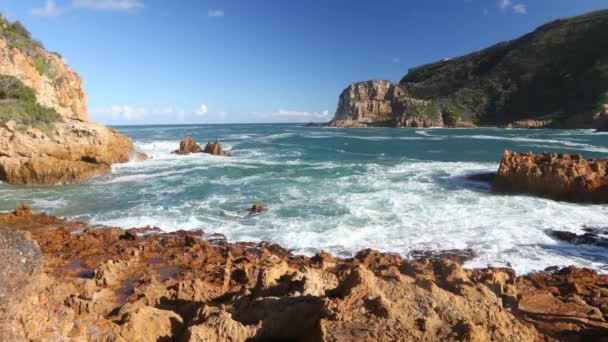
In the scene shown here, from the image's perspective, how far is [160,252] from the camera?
10039 mm

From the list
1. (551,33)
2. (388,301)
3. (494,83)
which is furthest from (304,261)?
(551,33)

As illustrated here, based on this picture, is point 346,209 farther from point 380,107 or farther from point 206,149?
point 380,107

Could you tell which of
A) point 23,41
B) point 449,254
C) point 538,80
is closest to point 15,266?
point 449,254

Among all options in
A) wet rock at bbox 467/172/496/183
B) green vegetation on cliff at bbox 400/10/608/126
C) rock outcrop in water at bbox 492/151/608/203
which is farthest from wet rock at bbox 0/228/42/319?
green vegetation on cliff at bbox 400/10/608/126

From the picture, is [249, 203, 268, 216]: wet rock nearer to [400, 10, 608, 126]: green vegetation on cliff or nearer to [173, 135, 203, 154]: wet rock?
[173, 135, 203, 154]: wet rock

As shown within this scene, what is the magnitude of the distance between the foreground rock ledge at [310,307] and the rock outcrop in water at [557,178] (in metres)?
9.29

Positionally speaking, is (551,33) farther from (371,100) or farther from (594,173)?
(594,173)

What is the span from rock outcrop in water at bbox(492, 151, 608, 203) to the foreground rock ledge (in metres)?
9.29

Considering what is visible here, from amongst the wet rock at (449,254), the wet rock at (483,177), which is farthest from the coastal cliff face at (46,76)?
the wet rock at (483,177)

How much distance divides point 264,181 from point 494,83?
11687cm

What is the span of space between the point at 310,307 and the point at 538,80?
12703 centimetres

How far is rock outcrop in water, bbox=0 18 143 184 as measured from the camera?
2159 centimetres

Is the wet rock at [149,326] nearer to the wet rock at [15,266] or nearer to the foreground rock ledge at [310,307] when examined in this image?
the foreground rock ledge at [310,307]

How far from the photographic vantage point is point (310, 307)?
4102mm
